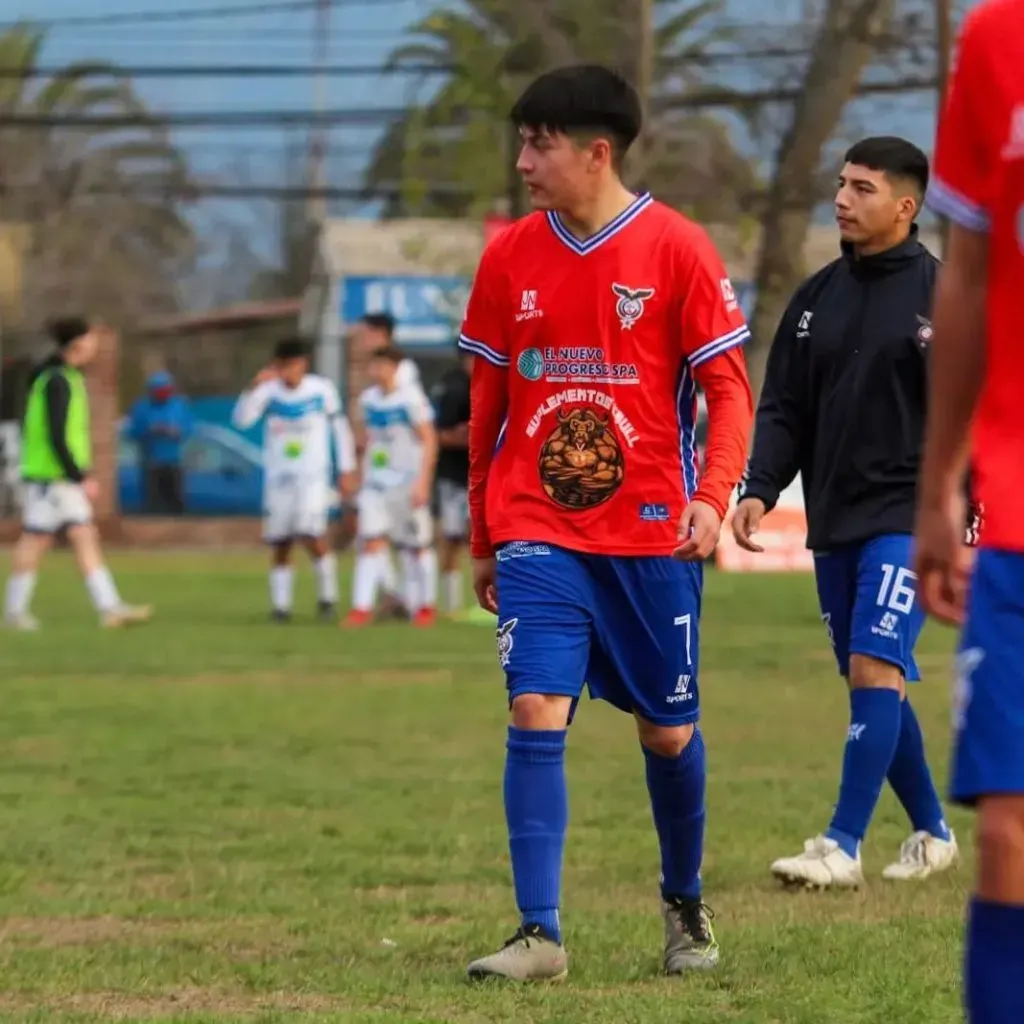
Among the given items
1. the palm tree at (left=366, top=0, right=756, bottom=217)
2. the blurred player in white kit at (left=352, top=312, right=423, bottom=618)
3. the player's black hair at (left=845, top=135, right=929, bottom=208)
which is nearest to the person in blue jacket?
the palm tree at (left=366, top=0, right=756, bottom=217)

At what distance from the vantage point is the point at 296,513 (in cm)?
2005

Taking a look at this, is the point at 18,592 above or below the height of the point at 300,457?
below

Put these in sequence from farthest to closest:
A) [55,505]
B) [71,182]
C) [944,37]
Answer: [71,182], [944,37], [55,505]

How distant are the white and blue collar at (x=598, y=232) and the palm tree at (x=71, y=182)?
47.2 meters

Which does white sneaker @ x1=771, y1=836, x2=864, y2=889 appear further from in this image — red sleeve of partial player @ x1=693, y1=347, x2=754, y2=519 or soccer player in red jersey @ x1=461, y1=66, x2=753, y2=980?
red sleeve of partial player @ x1=693, y1=347, x2=754, y2=519

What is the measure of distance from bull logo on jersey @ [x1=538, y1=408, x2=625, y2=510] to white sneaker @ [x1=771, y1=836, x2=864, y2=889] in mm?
1826

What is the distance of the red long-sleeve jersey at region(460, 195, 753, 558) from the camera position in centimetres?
576

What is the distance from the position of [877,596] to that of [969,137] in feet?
12.6

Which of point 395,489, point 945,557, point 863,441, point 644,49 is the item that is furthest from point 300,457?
point 945,557

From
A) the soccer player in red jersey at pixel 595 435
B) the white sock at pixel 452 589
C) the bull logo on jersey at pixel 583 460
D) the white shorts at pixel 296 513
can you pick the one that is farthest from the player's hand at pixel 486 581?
the white sock at pixel 452 589

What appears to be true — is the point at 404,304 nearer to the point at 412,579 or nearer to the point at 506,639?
the point at 412,579

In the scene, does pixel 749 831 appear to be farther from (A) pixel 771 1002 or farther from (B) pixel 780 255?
(B) pixel 780 255

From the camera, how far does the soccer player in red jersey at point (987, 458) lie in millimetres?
3258

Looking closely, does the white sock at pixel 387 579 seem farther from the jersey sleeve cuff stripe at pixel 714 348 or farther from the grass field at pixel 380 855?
the jersey sleeve cuff stripe at pixel 714 348
